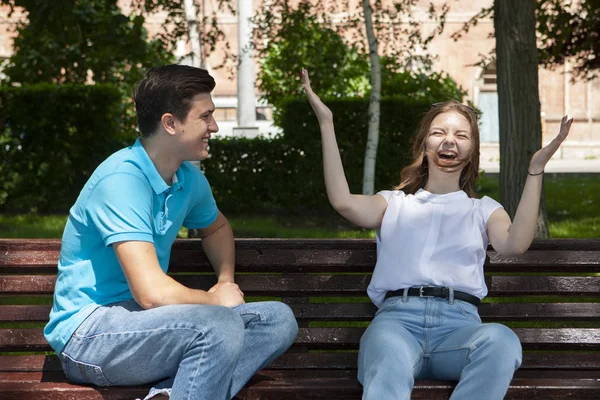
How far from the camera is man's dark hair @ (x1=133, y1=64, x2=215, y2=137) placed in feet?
11.0

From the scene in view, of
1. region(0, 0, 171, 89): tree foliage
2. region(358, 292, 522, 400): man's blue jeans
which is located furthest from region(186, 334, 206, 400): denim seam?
region(0, 0, 171, 89): tree foliage

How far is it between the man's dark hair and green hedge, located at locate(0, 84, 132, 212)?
9323mm

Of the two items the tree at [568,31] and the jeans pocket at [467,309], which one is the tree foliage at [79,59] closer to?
the tree at [568,31]

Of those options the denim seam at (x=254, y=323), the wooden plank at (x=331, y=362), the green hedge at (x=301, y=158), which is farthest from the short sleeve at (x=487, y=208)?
the green hedge at (x=301, y=158)

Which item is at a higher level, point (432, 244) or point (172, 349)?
point (432, 244)

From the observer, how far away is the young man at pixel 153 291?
317 cm

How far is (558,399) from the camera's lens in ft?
11.2

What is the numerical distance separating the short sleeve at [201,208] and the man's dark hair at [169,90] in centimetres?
32

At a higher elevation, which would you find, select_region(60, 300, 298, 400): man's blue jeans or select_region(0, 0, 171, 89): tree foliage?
select_region(0, 0, 171, 89): tree foliage

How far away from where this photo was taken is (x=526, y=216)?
3.46 metres

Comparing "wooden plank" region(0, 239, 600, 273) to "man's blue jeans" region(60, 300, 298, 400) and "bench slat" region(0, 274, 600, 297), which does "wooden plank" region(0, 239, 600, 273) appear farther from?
"man's blue jeans" region(60, 300, 298, 400)

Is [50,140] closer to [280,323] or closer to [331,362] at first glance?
[331,362]

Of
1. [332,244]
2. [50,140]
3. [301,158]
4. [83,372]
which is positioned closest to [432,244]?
[332,244]

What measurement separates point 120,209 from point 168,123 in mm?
368
